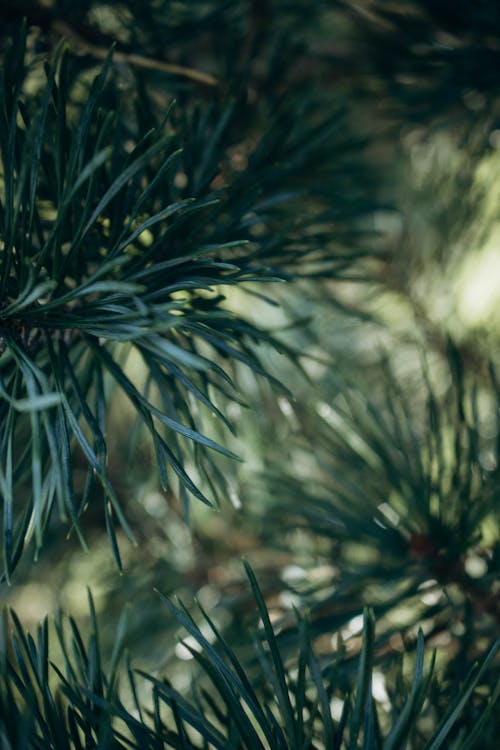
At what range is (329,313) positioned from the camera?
589 mm

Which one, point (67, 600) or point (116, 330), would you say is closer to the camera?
point (116, 330)

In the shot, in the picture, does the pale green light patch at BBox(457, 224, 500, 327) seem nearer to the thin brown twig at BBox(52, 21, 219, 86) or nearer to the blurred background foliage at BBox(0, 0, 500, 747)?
the blurred background foliage at BBox(0, 0, 500, 747)

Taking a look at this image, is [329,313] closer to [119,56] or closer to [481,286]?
[481,286]

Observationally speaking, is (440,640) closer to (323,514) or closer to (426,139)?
(323,514)

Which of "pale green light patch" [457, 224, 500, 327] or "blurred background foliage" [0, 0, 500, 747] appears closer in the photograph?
"blurred background foliage" [0, 0, 500, 747]

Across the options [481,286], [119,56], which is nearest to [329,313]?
[481,286]

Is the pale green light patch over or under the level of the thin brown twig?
under

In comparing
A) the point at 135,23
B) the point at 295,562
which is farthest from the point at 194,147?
the point at 295,562

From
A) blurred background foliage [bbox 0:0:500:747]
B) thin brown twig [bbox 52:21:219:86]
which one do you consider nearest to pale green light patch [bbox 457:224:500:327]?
blurred background foliage [bbox 0:0:500:747]

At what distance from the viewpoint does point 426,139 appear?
52 centimetres

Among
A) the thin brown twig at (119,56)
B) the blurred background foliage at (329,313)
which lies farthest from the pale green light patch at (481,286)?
the thin brown twig at (119,56)

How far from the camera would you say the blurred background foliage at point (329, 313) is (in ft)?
1.26

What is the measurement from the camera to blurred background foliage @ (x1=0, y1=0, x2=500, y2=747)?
0.38 m

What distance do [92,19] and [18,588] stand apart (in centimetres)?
52
